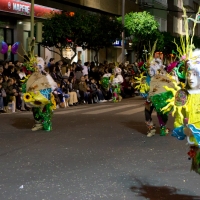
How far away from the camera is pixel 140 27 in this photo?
131 ft

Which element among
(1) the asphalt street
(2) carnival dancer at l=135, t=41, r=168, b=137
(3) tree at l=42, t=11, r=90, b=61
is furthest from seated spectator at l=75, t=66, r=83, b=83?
(2) carnival dancer at l=135, t=41, r=168, b=137

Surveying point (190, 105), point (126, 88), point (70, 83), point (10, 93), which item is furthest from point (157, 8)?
point (190, 105)

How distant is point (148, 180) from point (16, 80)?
11.7 meters

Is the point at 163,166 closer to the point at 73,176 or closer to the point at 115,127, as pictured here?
the point at 73,176

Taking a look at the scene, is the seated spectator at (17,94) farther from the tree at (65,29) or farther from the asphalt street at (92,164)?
the tree at (65,29)

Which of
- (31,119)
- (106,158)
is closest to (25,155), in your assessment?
(106,158)

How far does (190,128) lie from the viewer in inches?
225

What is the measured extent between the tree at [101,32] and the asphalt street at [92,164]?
14.3 m

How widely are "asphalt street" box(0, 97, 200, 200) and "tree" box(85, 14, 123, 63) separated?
47.0ft

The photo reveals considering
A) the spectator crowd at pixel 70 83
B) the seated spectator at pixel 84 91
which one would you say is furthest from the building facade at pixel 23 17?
the seated spectator at pixel 84 91

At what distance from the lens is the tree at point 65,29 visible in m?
26.7

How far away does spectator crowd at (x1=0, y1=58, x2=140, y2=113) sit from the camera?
59.0ft

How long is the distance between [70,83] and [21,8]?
6888mm

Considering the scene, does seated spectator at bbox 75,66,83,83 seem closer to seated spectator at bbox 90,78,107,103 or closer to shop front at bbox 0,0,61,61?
seated spectator at bbox 90,78,107,103
